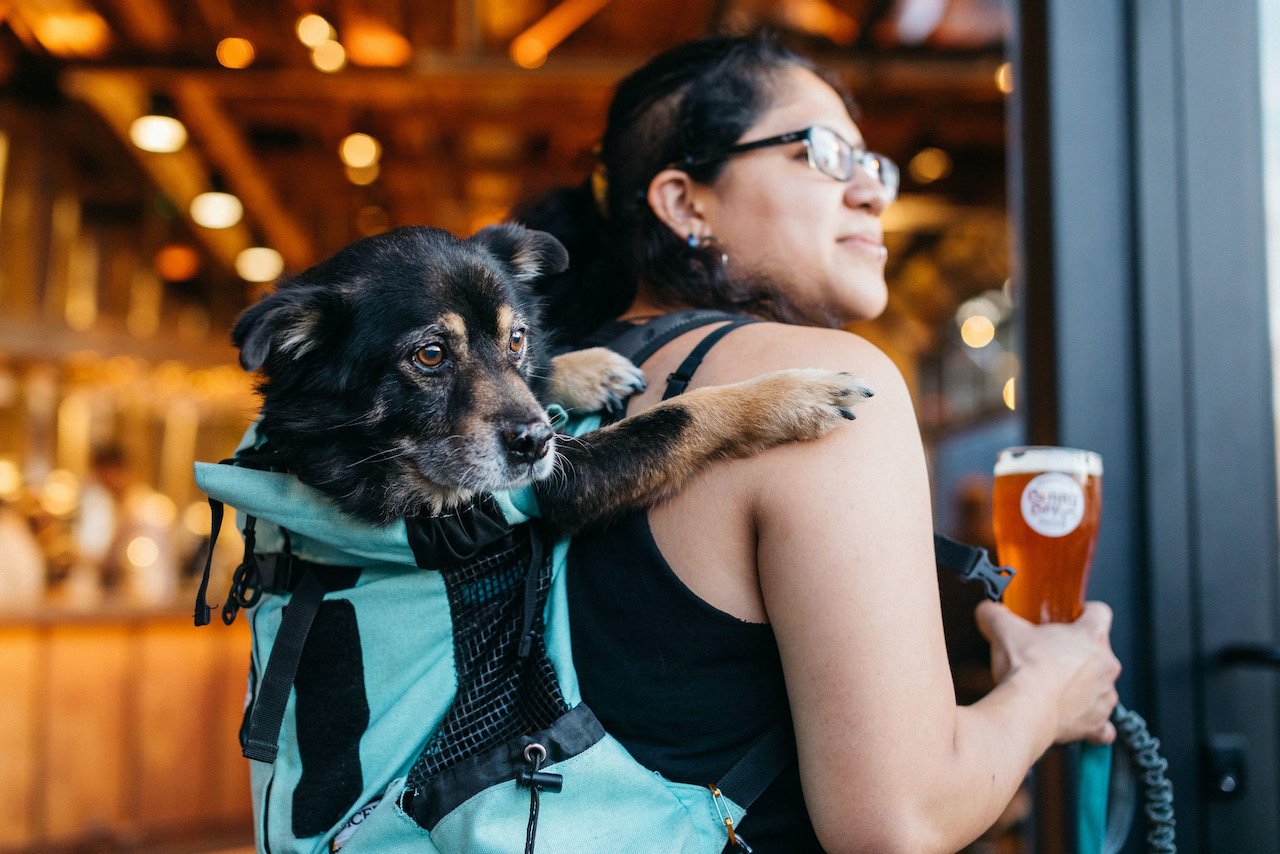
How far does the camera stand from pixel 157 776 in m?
5.44

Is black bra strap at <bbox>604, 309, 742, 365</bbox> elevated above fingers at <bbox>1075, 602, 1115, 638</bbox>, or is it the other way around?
black bra strap at <bbox>604, 309, 742, 365</bbox>

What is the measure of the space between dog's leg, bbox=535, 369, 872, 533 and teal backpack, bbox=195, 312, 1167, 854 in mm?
61

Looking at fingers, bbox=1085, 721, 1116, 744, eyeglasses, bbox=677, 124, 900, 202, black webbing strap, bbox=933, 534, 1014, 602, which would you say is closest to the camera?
black webbing strap, bbox=933, 534, 1014, 602

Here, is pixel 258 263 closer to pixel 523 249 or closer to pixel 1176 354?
pixel 523 249

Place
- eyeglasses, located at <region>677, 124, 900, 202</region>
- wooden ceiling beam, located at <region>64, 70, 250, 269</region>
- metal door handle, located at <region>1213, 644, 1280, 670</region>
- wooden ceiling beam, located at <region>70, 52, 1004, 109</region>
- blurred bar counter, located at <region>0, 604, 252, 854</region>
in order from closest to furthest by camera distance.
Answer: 1. eyeglasses, located at <region>677, 124, 900, 202</region>
2. metal door handle, located at <region>1213, 644, 1280, 670</region>
3. blurred bar counter, located at <region>0, 604, 252, 854</region>
4. wooden ceiling beam, located at <region>70, 52, 1004, 109</region>
5. wooden ceiling beam, located at <region>64, 70, 250, 269</region>

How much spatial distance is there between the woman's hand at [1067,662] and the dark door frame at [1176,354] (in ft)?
2.38

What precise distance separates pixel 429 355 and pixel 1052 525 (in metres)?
0.88

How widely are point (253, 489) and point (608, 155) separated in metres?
0.83

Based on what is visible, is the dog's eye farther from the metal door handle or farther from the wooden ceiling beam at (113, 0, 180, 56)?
the wooden ceiling beam at (113, 0, 180, 56)

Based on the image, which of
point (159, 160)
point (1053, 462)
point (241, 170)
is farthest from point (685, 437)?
point (159, 160)

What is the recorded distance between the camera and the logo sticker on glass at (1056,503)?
1.44 m

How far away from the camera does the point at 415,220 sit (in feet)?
23.7

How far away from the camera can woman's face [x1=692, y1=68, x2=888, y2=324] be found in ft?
5.07

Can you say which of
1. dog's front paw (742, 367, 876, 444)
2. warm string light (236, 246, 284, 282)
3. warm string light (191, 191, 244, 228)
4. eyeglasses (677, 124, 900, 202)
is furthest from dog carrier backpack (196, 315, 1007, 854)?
warm string light (236, 246, 284, 282)
